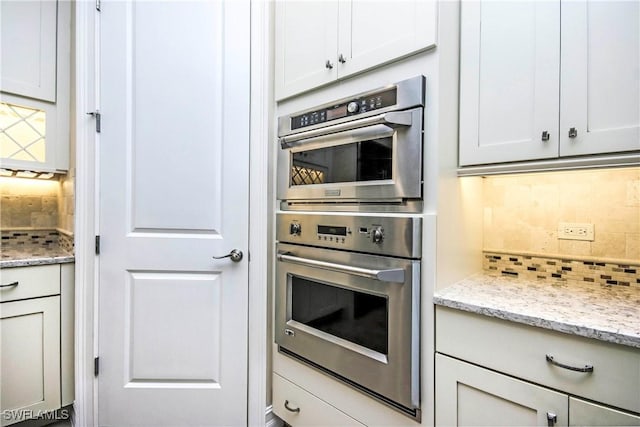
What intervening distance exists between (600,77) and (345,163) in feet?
2.81

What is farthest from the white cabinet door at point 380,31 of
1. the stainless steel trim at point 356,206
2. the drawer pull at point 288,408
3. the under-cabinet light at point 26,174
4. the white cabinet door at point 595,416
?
the under-cabinet light at point 26,174

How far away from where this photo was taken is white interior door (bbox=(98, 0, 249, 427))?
61.1 inches

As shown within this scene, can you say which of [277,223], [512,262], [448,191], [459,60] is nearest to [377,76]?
[459,60]

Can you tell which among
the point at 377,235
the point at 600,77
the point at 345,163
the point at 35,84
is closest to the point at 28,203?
the point at 35,84

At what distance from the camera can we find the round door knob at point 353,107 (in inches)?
51.1

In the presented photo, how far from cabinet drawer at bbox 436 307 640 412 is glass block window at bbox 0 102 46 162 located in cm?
237

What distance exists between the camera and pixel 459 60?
1.25 metres

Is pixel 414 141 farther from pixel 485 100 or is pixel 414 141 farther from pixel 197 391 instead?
pixel 197 391

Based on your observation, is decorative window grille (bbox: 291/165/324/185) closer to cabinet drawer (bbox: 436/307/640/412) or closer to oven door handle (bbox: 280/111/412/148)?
oven door handle (bbox: 280/111/412/148)

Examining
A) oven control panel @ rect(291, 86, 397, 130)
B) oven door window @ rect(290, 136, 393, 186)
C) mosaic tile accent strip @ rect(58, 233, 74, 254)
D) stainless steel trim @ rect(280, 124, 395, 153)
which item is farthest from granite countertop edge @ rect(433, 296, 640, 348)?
mosaic tile accent strip @ rect(58, 233, 74, 254)

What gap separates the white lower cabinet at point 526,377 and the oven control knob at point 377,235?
1.01 feet

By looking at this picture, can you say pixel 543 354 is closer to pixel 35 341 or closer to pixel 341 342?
pixel 341 342

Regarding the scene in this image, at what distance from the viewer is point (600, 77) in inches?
38.9

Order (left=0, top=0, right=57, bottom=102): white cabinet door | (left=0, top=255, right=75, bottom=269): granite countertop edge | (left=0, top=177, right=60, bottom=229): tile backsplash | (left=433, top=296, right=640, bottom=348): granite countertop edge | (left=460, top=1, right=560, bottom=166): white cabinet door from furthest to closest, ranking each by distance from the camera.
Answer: (left=0, top=177, right=60, bottom=229): tile backsplash
(left=0, top=0, right=57, bottom=102): white cabinet door
(left=0, top=255, right=75, bottom=269): granite countertop edge
(left=460, top=1, right=560, bottom=166): white cabinet door
(left=433, top=296, right=640, bottom=348): granite countertop edge
